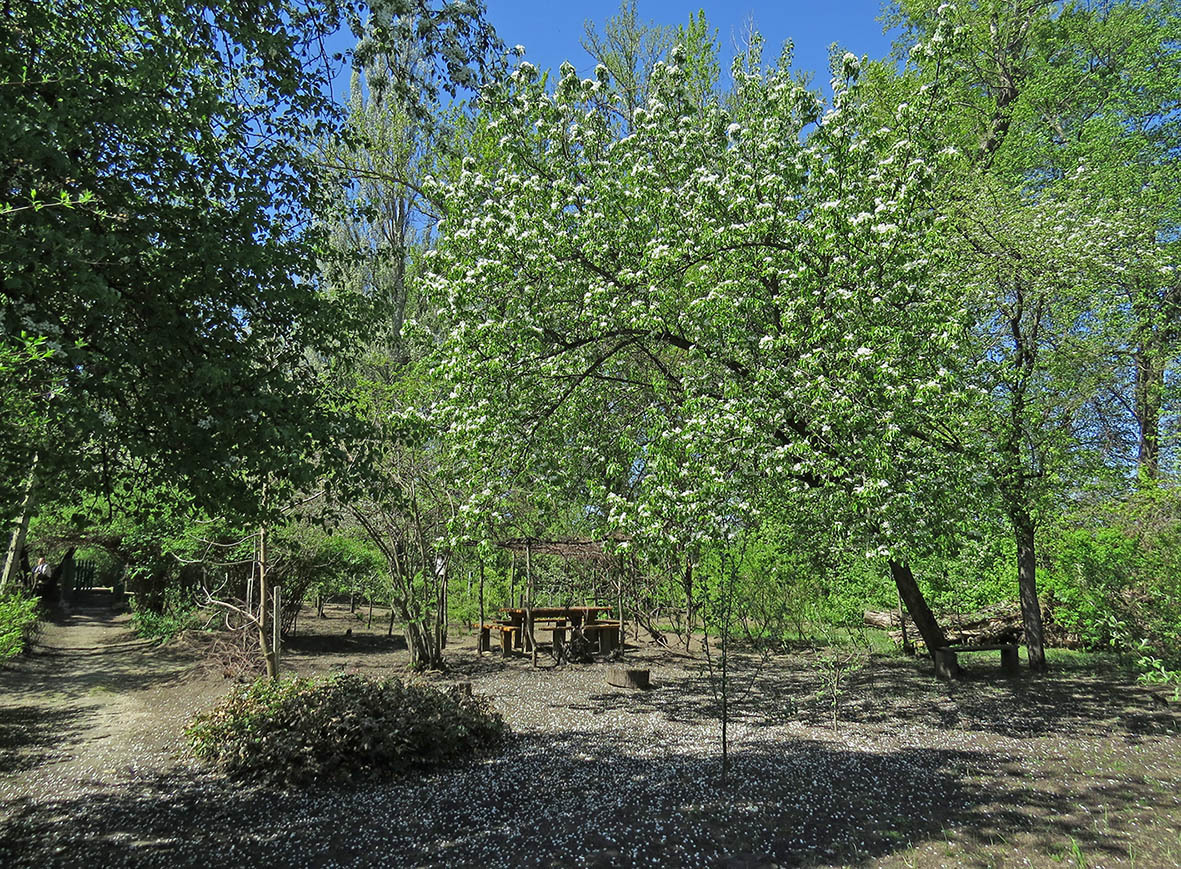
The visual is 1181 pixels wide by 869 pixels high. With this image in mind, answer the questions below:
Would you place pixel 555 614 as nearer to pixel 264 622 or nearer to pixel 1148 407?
pixel 264 622

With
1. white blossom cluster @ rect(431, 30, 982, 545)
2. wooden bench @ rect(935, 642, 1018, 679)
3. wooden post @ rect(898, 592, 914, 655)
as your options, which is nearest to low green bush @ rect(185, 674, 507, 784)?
white blossom cluster @ rect(431, 30, 982, 545)

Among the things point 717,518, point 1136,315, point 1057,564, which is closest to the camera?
point 717,518

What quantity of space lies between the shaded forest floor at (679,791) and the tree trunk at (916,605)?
1023 millimetres

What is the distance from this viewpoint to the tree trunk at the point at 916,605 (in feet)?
33.2

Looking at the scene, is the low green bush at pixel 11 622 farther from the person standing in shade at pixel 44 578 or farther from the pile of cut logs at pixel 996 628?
the person standing in shade at pixel 44 578

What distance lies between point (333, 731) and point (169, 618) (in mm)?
11791

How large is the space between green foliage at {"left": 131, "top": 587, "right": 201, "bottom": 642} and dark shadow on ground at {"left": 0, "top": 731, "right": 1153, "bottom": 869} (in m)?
9.63

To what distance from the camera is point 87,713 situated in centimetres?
926

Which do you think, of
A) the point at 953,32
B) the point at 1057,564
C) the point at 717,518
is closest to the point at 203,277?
the point at 717,518

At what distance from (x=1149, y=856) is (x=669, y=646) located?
12658mm

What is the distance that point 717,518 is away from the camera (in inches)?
297

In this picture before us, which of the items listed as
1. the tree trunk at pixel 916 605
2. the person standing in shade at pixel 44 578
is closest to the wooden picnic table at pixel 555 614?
the tree trunk at pixel 916 605

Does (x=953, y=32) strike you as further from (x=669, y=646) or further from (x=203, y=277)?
(x=669, y=646)

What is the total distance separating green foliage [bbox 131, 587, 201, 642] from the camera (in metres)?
14.6
